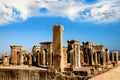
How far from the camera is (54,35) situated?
16.3 m

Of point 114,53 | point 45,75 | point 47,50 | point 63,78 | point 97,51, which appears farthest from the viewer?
point 114,53

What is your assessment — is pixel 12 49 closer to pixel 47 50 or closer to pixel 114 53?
pixel 47 50

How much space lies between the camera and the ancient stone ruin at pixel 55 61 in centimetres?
1450

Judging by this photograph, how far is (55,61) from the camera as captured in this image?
16.2 m

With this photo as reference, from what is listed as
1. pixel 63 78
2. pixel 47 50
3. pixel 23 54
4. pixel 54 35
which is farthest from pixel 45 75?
pixel 23 54

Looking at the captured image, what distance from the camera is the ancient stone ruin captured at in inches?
571

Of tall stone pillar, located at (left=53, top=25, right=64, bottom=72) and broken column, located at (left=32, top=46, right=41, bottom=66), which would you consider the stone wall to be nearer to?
tall stone pillar, located at (left=53, top=25, right=64, bottom=72)

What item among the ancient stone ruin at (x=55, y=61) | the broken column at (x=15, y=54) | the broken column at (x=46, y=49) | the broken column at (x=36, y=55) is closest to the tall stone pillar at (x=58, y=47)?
the ancient stone ruin at (x=55, y=61)

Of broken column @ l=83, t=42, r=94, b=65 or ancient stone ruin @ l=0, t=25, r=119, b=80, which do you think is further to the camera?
broken column @ l=83, t=42, r=94, b=65

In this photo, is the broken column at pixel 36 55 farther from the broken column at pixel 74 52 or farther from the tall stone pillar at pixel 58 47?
the tall stone pillar at pixel 58 47

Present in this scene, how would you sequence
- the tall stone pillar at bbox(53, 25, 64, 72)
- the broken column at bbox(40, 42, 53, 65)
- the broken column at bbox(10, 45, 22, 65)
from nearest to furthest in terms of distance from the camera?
the tall stone pillar at bbox(53, 25, 64, 72)
the broken column at bbox(40, 42, 53, 65)
the broken column at bbox(10, 45, 22, 65)

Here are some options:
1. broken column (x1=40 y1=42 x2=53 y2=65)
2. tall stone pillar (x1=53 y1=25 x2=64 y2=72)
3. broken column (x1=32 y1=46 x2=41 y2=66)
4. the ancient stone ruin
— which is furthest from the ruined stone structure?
tall stone pillar (x1=53 y1=25 x2=64 y2=72)

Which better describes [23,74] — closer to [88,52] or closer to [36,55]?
[36,55]

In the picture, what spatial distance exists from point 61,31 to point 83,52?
14.7m
